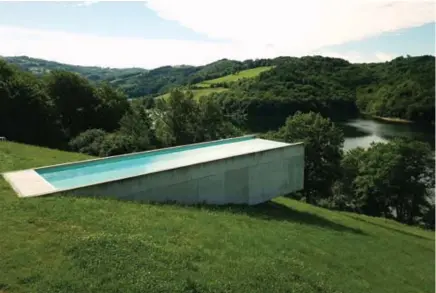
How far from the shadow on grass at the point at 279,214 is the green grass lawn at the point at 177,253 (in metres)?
0.29

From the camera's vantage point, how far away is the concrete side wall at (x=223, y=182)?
1416cm

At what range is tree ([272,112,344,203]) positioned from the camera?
41.2 metres

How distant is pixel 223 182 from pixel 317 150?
2707cm

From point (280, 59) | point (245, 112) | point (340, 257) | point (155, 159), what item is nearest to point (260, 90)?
point (245, 112)

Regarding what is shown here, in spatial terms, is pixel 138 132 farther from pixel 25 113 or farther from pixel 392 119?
pixel 392 119

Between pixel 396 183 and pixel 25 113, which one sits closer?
pixel 25 113

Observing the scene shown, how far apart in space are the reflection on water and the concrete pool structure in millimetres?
45144

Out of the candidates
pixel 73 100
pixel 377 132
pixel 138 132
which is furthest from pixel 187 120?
pixel 377 132

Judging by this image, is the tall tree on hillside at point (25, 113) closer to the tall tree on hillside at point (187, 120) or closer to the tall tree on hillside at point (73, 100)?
the tall tree on hillside at point (73, 100)

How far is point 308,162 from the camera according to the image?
41625mm

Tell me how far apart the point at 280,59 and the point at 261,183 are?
157 metres

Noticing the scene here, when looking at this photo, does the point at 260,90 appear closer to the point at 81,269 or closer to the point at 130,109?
the point at 130,109

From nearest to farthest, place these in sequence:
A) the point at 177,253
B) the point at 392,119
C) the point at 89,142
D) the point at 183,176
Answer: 1. the point at 177,253
2. the point at 183,176
3. the point at 89,142
4. the point at 392,119

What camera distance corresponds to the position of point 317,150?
4231 cm
